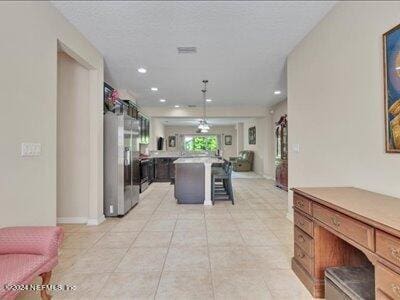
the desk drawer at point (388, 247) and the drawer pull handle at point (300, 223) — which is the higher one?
the desk drawer at point (388, 247)

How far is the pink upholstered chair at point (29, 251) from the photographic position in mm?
1551

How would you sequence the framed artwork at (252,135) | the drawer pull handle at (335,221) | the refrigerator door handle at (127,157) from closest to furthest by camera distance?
1. the drawer pull handle at (335,221)
2. the refrigerator door handle at (127,157)
3. the framed artwork at (252,135)

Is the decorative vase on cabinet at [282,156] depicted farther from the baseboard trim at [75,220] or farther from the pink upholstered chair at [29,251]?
the pink upholstered chair at [29,251]

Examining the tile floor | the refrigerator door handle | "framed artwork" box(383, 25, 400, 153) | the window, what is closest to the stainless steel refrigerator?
the refrigerator door handle

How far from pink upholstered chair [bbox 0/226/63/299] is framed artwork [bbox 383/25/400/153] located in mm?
2574

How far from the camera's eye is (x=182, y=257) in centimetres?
271

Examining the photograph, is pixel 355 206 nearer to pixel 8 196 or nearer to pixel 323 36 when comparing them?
pixel 323 36

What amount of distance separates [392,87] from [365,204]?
92 centimetres

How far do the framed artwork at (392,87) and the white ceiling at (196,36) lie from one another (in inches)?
40.1

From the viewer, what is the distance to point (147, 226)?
12.5 ft

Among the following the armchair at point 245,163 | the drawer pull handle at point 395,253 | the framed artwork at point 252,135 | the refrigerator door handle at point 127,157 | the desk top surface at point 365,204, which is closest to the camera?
the drawer pull handle at point 395,253

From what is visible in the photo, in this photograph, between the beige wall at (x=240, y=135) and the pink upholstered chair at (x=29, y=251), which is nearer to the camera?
the pink upholstered chair at (x=29, y=251)

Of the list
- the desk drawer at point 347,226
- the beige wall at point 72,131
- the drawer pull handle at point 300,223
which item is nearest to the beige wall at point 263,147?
the beige wall at point 72,131

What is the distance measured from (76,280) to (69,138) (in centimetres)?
228
